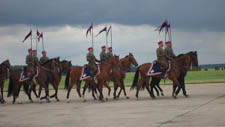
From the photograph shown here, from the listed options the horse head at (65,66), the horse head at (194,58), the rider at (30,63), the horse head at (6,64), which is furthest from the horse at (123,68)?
the horse head at (6,64)

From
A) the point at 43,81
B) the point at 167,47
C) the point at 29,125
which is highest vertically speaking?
the point at 167,47

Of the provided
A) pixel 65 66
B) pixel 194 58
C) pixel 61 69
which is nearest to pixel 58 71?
pixel 61 69

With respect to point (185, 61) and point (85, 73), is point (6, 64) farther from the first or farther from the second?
point (185, 61)

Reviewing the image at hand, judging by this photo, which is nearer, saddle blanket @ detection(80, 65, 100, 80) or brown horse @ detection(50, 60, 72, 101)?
saddle blanket @ detection(80, 65, 100, 80)

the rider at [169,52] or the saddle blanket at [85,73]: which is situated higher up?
the rider at [169,52]

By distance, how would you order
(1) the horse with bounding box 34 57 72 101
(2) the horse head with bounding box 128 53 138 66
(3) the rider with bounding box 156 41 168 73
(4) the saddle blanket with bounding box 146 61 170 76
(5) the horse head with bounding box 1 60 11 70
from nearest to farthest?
(3) the rider with bounding box 156 41 168 73 < (4) the saddle blanket with bounding box 146 61 170 76 < (2) the horse head with bounding box 128 53 138 66 < (1) the horse with bounding box 34 57 72 101 < (5) the horse head with bounding box 1 60 11 70

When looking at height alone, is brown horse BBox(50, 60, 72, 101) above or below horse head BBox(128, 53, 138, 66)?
below

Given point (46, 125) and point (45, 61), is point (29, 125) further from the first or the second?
point (45, 61)

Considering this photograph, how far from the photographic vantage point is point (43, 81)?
23.0 m

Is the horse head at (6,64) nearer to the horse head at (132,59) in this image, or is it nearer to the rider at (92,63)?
the rider at (92,63)

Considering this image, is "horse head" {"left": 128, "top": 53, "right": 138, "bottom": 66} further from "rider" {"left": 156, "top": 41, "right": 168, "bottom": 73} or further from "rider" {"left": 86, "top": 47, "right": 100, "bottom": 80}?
"rider" {"left": 86, "top": 47, "right": 100, "bottom": 80}

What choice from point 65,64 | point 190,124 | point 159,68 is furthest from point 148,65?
point 190,124

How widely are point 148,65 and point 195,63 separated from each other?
264 cm

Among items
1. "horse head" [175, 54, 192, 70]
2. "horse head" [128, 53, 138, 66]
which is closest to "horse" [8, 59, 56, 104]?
"horse head" [128, 53, 138, 66]
